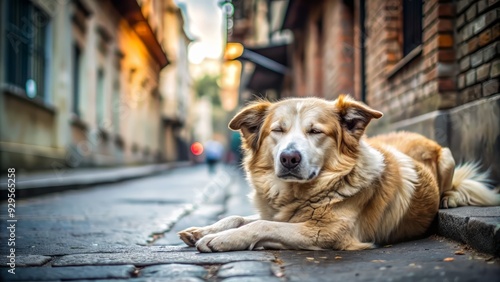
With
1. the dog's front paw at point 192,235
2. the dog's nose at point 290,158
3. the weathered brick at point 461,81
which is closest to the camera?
the dog's nose at point 290,158

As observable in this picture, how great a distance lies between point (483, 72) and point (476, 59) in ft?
0.70

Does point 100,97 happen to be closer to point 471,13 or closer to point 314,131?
point 471,13

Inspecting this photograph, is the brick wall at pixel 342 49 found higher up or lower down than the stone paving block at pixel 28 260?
higher up

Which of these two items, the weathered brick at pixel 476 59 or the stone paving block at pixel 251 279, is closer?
the stone paving block at pixel 251 279

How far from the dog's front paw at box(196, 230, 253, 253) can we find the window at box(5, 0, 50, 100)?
8.36m

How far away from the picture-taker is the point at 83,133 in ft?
48.5

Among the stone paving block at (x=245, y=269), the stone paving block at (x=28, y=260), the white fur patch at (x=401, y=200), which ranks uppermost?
the white fur patch at (x=401, y=200)

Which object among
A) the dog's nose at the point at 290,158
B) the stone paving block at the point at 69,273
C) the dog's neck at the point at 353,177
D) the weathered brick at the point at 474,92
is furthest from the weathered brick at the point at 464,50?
the stone paving block at the point at 69,273

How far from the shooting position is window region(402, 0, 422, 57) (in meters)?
6.49

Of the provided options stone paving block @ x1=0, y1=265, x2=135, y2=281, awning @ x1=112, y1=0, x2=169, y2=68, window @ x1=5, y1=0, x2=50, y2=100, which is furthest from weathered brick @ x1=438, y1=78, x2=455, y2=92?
awning @ x1=112, y1=0, x2=169, y2=68

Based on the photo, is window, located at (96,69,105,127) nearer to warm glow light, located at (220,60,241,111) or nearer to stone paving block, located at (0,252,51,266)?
stone paving block, located at (0,252,51,266)

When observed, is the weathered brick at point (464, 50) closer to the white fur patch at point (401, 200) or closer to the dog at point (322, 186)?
the dog at point (322, 186)

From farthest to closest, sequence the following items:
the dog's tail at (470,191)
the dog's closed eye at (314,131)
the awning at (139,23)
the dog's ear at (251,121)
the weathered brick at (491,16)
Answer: the awning at (139,23) → the weathered brick at (491,16) → the dog's tail at (470,191) → the dog's ear at (251,121) → the dog's closed eye at (314,131)

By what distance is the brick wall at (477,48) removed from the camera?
13.9 ft
